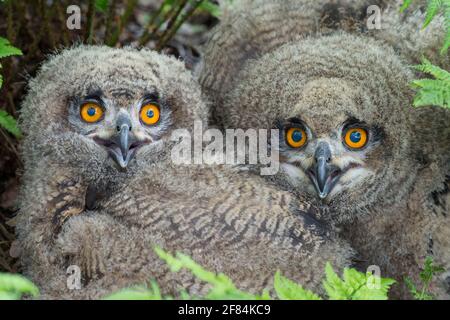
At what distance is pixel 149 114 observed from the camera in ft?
15.8

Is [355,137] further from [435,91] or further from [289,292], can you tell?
[289,292]

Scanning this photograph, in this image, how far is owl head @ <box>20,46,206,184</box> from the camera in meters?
4.66

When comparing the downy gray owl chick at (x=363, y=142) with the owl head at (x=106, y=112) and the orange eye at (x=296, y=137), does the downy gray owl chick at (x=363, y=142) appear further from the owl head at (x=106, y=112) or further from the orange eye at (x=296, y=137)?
the owl head at (x=106, y=112)

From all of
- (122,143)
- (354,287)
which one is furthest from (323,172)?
(122,143)

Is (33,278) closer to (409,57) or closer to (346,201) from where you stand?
(346,201)

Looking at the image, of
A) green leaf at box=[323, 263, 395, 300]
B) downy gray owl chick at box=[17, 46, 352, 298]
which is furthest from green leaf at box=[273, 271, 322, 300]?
downy gray owl chick at box=[17, 46, 352, 298]

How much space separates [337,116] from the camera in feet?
15.0

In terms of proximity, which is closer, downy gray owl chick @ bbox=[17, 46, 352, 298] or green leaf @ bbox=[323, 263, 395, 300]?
green leaf @ bbox=[323, 263, 395, 300]

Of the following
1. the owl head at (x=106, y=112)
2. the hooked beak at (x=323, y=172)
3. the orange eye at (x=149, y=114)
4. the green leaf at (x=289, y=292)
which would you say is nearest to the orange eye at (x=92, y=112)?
the owl head at (x=106, y=112)

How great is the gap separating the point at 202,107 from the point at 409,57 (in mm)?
1604

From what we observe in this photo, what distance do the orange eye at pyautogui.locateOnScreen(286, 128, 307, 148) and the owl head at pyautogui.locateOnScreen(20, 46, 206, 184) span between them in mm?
701

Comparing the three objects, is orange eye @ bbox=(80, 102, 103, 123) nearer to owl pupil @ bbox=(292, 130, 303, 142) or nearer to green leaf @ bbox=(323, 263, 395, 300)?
owl pupil @ bbox=(292, 130, 303, 142)

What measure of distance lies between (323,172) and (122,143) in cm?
128
